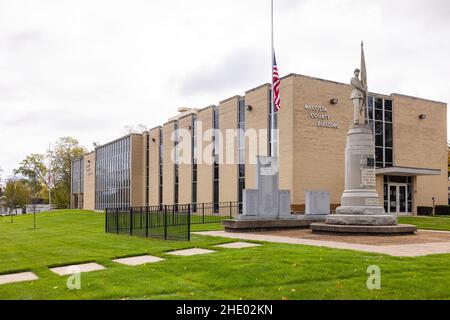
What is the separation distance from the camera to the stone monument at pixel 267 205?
19.3 m

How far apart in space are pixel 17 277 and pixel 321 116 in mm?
24134

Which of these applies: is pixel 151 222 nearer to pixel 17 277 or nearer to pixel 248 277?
pixel 17 277

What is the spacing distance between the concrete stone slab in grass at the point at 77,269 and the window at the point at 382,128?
2700 centimetres

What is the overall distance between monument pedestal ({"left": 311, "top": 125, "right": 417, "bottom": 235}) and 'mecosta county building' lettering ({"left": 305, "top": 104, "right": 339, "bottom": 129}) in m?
11.1

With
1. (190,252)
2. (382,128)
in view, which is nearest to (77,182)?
(382,128)

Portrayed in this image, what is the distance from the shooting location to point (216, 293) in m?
6.85

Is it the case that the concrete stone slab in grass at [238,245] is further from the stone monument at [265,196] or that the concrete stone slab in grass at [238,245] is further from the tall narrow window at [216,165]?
the tall narrow window at [216,165]

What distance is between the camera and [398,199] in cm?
3356

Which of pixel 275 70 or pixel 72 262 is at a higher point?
pixel 275 70

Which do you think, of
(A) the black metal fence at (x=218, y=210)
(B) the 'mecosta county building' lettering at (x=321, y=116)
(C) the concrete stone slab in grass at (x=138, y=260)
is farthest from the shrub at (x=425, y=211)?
(C) the concrete stone slab in grass at (x=138, y=260)

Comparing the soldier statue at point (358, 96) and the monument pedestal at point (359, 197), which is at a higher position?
the soldier statue at point (358, 96)
